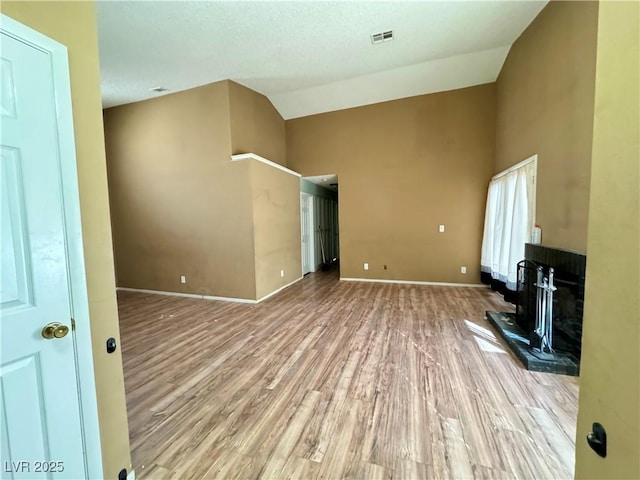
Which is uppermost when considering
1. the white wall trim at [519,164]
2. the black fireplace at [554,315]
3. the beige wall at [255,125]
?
the beige wall at [255,125]

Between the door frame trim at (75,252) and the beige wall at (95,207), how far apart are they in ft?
0.15

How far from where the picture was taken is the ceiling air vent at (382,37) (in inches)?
135

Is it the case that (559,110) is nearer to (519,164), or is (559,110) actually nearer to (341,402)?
(519,164)

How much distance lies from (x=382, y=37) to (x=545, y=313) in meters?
3.84

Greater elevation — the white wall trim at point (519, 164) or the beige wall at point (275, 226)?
the white wall trim at point (519, 164)

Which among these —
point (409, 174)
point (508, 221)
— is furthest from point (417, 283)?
point (409, 174)

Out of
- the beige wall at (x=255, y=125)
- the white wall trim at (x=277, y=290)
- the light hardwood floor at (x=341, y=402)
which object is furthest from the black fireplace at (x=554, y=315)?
the beige wall at (x=255, y=125)

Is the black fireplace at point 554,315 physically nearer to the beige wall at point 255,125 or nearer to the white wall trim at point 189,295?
the white wall trim at point 189,295

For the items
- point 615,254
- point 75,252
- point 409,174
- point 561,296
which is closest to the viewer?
point 615,254

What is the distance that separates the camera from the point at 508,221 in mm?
3840

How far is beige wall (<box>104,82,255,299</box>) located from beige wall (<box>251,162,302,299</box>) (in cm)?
17

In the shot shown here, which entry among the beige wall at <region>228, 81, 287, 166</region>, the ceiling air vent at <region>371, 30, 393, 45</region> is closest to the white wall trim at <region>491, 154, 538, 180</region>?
the ceiling air vent at <region>371, 30, 393, 45</region>

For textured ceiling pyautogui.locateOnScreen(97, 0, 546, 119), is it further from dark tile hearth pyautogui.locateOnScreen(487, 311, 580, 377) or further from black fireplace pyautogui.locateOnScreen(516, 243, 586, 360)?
dark tile hearth pyautogui.locateOnScreen(487, 311, 580, 377)

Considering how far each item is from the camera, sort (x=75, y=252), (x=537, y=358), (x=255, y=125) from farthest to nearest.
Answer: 1. (x=255, y=125)
2. (x=537, y=358)
3. (x=75, y=252)
